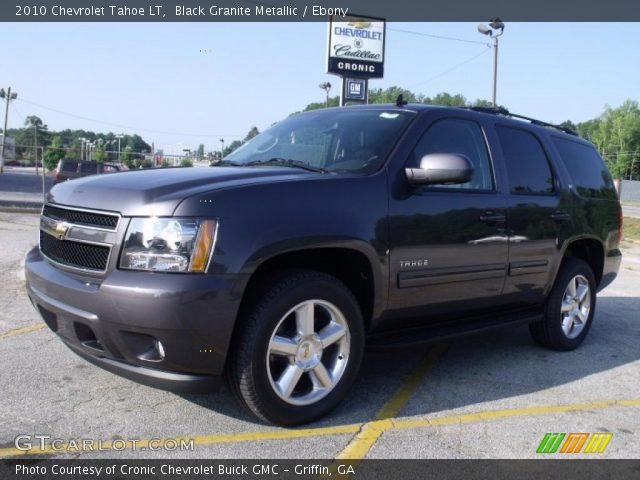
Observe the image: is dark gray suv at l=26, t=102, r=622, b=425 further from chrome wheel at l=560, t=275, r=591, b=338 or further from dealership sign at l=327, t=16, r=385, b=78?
dealership sign at l=327, t=16, r=385, b=78

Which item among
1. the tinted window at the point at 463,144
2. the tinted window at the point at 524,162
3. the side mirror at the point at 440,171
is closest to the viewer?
the side mirror at the point at 440,171

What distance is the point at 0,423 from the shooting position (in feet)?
11.0

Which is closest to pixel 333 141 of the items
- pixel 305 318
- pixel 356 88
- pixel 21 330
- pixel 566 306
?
pixel 305 318

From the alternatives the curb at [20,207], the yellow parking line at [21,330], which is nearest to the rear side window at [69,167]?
the curb at [20,207]

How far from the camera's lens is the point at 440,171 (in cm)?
374

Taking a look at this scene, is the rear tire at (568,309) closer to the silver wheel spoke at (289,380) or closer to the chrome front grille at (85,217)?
the silver wheel spoke at (289,380)

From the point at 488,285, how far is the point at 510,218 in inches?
20.9

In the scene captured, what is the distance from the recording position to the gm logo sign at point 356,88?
22.6 meters

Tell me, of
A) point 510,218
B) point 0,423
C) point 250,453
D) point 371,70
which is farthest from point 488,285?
point 371,70

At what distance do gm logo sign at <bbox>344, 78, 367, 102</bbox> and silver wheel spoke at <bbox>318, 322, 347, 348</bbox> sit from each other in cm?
1980

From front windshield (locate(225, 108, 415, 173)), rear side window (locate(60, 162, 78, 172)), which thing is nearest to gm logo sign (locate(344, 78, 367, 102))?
rear side window (locate(60, 162, 78, 172))

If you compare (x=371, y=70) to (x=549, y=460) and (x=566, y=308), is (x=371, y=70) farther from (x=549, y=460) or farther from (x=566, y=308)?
(x=549, y=460)

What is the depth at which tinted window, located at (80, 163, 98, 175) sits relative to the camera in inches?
1080

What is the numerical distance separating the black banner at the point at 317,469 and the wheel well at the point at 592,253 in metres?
2.71
